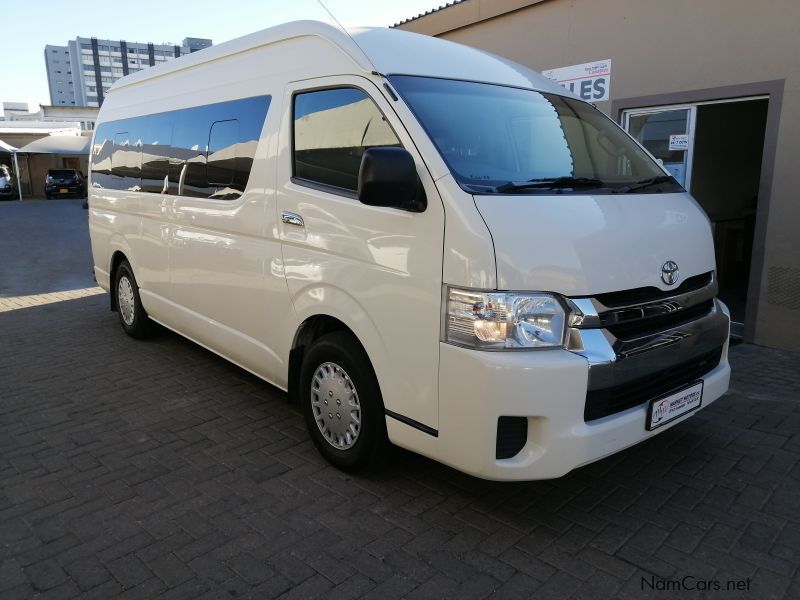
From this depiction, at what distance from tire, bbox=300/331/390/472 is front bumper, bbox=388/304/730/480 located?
1.67ft

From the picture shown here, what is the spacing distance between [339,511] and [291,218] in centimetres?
165

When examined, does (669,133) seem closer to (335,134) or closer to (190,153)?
(335,134)

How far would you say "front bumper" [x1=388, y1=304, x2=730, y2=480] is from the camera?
2648 mm

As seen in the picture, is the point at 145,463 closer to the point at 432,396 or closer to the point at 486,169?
the point at 432,396

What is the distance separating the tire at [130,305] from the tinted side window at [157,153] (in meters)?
1.12

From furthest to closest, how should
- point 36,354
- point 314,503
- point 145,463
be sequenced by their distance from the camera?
point 36,354, point 145,463, point 314,503

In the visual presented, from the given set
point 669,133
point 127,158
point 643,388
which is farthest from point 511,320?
point 669,133

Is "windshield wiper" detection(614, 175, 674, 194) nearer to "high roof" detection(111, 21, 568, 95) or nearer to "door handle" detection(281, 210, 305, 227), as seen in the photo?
"high roof" detection(111, 21, 568, 95)

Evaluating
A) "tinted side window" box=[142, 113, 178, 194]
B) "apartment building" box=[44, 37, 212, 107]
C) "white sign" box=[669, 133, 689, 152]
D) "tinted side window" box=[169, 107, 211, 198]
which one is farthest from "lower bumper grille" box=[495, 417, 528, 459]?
"apartment building" box=[44, 37, 212, 107]

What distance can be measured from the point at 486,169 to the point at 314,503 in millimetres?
1943

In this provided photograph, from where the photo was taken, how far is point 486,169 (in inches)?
120

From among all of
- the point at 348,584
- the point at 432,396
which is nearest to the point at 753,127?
the point at 432,396

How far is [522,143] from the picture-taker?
11.2 ft

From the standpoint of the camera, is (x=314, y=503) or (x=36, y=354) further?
(x=36, y=354)
